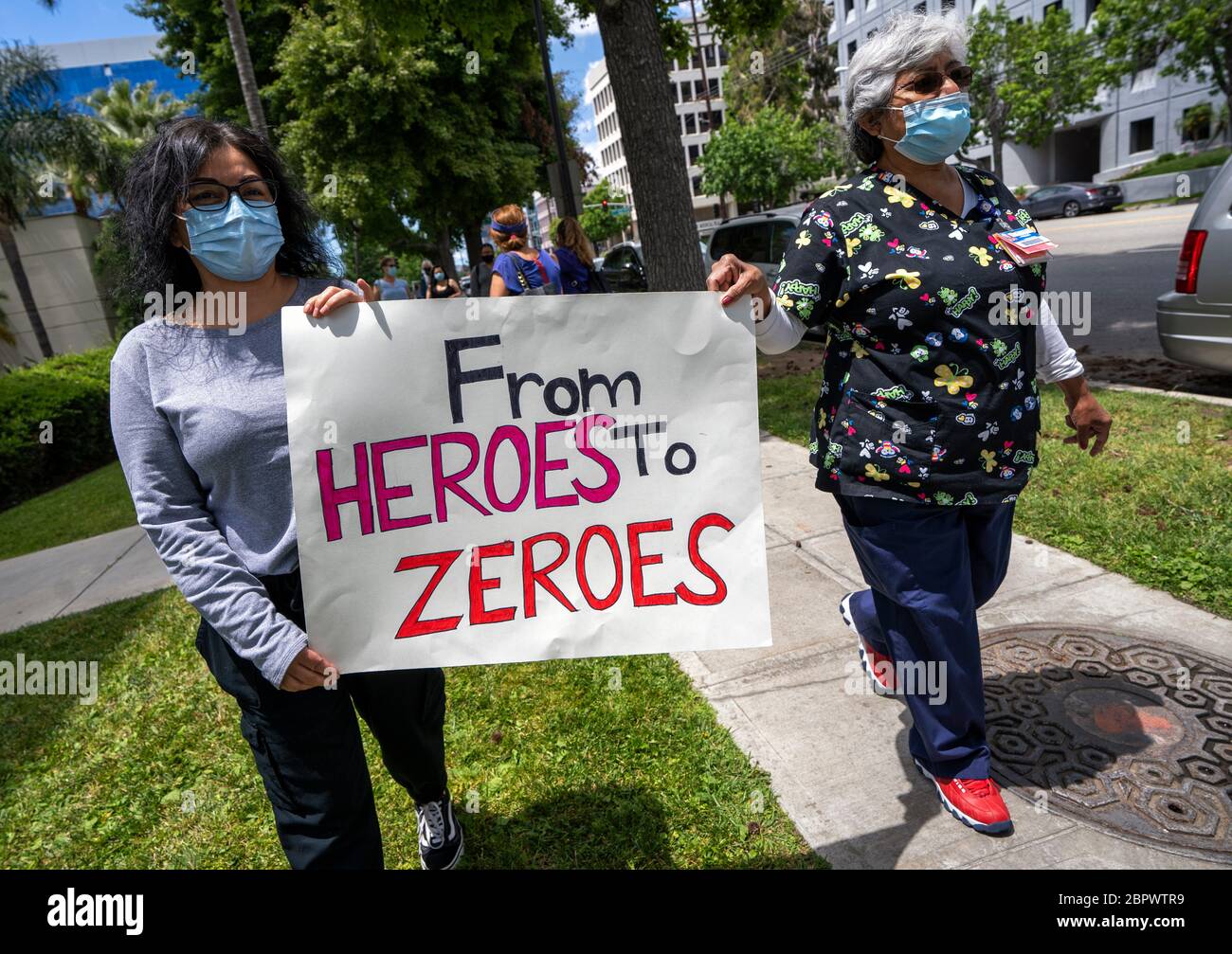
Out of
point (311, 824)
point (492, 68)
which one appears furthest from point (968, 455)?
point (492, 68)

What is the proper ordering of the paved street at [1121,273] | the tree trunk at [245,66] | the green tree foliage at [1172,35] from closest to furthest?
the paved street at [1121,273] → the tree trunk at [245,66] → the green tree foliage at [1172,35]

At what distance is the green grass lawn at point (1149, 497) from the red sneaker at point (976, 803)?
1605 millimetres

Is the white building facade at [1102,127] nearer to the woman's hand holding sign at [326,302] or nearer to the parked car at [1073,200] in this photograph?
the parked car at [1073,200]

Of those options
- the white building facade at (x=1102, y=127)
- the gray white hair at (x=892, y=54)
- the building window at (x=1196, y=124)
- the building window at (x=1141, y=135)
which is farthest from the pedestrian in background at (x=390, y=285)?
the building window at (x=1141, y=135)

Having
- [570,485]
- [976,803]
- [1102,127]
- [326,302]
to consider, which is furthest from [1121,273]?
[1102,127]

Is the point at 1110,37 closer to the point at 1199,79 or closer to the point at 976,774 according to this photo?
the point at 1199,79

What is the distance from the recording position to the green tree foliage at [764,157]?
4022 cm

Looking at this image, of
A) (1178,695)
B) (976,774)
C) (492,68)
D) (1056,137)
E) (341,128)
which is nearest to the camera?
(976,774)

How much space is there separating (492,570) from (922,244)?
137 cm

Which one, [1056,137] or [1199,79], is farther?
[1056,137]

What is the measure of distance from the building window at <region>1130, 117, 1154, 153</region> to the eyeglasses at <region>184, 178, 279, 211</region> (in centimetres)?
4246

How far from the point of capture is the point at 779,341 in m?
2.17

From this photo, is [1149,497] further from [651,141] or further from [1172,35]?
[1172,35]

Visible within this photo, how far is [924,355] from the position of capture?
2143 mm
